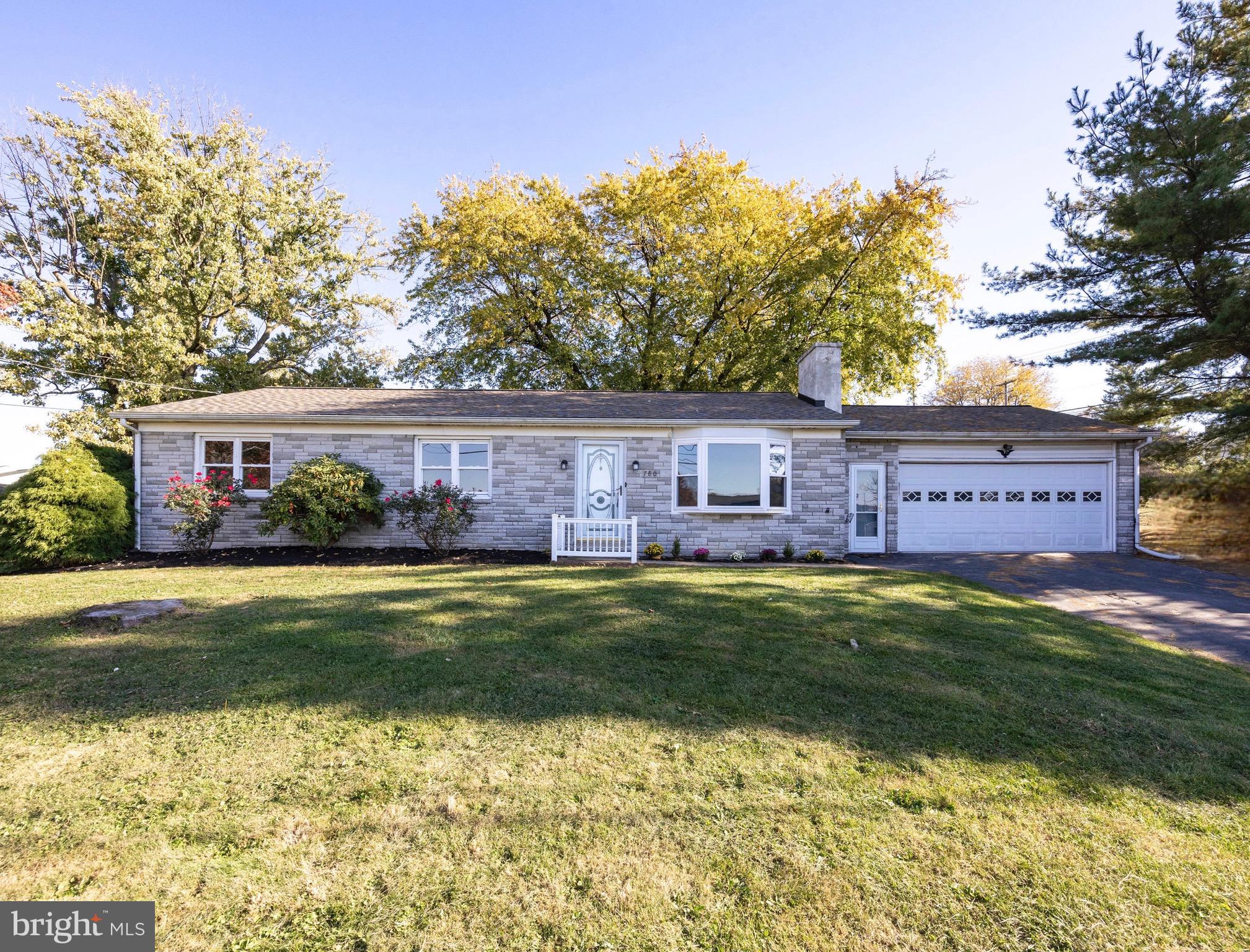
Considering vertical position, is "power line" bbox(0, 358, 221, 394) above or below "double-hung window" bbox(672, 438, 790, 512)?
above

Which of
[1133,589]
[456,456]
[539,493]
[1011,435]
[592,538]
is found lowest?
[1133,589]

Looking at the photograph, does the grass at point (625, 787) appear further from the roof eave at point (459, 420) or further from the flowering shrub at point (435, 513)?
the roof eave at point (459, 420)

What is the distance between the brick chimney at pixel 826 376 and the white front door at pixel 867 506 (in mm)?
1545

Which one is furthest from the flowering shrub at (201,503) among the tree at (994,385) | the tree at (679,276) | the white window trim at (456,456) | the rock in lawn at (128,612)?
the tree at (994,385)

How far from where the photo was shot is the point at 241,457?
37.3 feet

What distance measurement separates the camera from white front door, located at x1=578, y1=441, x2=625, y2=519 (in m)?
11.3

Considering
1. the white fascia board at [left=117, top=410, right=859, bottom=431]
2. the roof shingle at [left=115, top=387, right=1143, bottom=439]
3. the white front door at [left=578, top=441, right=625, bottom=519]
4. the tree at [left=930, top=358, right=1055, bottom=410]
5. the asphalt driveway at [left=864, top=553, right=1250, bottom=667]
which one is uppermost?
the tree at [left=930, top=358, right=1055, bottom=410]

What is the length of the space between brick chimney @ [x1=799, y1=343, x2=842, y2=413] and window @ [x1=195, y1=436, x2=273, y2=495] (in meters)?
11.8

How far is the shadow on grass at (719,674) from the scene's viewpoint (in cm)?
323

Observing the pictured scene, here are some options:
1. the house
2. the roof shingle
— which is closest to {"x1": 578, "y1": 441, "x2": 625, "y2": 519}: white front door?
the house

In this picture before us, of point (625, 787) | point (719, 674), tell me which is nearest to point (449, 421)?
point (719, 674)

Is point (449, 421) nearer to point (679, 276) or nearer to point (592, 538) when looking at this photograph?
point (592, 538)

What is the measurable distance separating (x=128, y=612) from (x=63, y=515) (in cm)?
654

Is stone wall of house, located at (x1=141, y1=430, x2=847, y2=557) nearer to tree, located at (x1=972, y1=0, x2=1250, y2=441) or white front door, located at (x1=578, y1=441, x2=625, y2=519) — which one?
white front door, located at (x1=578, y1=441, x2=625, y2=519)
